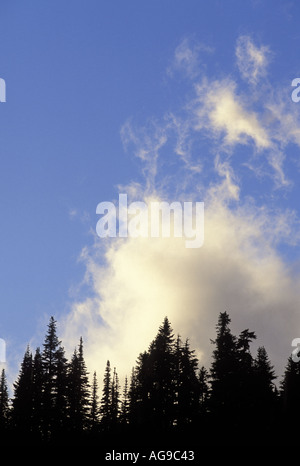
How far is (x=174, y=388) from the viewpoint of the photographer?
191 feet

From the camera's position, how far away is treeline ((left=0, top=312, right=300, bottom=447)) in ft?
162

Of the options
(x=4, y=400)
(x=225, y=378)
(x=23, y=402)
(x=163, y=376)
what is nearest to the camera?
(x=225, y=378)

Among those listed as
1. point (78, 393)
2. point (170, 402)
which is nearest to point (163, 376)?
point (170, 402)

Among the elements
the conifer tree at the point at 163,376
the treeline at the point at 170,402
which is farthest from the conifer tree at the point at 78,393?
the conifer tree at the point at 163,376

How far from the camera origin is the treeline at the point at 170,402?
162ft

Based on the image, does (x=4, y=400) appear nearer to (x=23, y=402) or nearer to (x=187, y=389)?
(x=23, y=402)

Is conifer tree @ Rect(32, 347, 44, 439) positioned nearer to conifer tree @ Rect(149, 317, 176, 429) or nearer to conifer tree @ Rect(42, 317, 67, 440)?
conifer tree @ Rect(42, 317, 67, 440)

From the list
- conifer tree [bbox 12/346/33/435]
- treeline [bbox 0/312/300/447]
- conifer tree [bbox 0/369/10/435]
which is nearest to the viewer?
treeline [bbox 0/312/300/447]

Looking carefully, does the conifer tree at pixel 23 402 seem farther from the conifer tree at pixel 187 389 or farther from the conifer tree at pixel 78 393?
the conifer tree at pixel 187 389

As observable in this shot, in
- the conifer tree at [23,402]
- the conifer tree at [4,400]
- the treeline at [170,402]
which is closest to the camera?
the treeline at [170,402]

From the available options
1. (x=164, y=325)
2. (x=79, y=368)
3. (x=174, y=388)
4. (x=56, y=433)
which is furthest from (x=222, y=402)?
(x=79, y=368)

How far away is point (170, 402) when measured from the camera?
57.6m

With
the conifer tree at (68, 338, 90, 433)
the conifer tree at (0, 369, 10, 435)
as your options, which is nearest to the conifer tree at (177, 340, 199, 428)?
the conifer tree at (68, 338, 90, 433)
